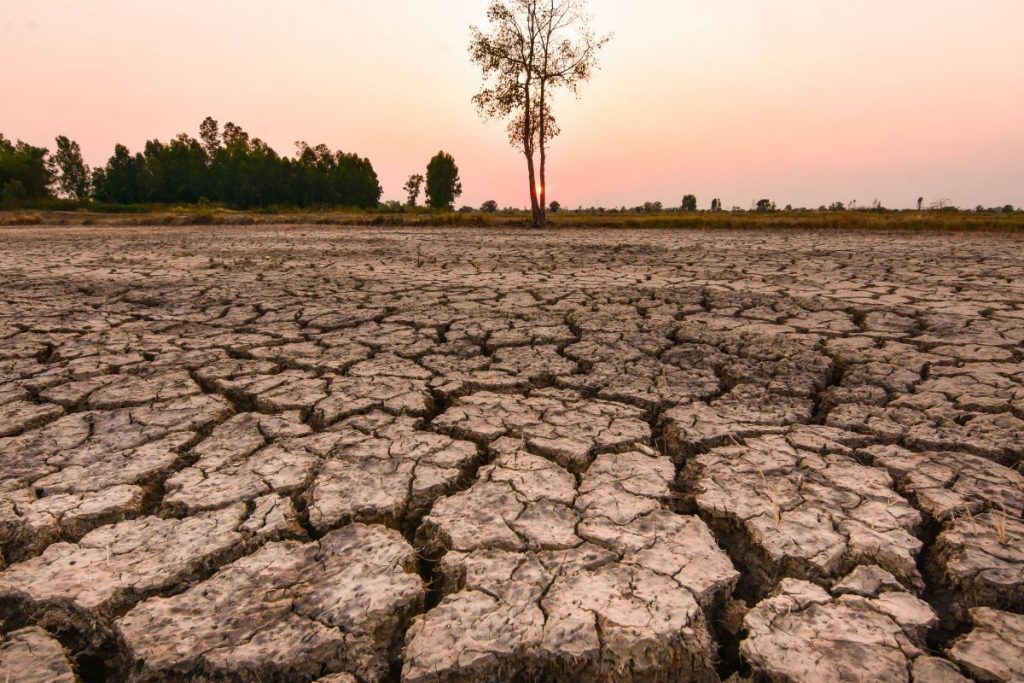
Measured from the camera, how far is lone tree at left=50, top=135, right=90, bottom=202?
2056 inches

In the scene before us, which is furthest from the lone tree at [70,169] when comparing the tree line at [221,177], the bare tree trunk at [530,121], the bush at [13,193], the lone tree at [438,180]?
the bare tree trunk at [530,121]

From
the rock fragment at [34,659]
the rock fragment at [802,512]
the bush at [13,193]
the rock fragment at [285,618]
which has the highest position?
the bush at [13,193]

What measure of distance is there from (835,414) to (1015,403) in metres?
0.77

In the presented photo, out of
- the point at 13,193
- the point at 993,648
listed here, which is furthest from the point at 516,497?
the point at 13,193

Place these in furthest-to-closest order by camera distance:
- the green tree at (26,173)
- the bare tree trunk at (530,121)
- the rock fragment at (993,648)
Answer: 1. the green tree at (26,173)
2. the bare tree trunk at (530,121)
3. the rock fragment at (993,648)

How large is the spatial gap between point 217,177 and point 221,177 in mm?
512

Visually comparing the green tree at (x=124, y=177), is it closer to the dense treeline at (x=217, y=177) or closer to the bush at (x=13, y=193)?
the dense treeline at (x=217, y=177)

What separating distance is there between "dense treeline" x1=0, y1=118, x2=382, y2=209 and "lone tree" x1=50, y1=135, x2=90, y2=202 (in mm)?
92

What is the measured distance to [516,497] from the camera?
1671mm

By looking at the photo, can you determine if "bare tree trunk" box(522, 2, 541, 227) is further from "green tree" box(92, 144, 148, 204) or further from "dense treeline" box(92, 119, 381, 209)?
"green tree" box(92, 144, 148, 204)

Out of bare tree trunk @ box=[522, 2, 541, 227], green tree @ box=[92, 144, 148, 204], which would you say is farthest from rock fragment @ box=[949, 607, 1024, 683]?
green tree @ box=[92, 144, 148, 204]

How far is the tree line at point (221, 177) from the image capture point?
48.1 m

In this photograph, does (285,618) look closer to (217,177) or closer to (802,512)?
(802,512)

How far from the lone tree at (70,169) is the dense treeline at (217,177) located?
92mm
